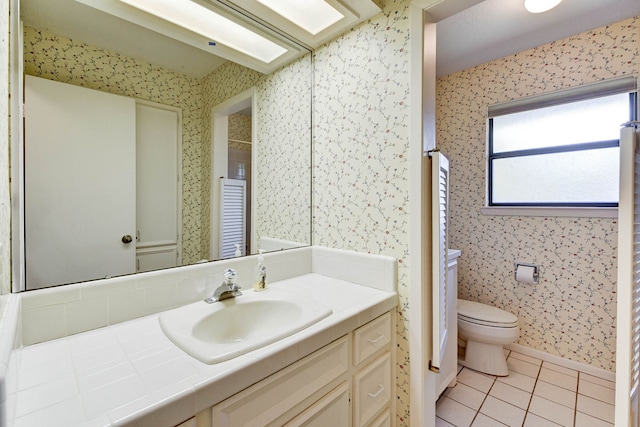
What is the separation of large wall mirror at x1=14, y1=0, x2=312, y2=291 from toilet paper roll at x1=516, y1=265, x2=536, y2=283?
199cm

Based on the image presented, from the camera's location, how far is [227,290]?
1.12 metres

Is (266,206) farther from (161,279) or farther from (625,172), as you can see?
(625,172)

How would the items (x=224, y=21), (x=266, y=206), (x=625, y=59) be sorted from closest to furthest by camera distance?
(x=224, y=21), (x=266, y=206), (x=625, y=59)

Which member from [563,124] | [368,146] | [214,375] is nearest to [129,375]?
[214,375]

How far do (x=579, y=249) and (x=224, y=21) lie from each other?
2.76m

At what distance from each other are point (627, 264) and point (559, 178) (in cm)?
173

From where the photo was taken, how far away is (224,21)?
1.27 meters

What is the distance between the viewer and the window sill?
6.27 ft

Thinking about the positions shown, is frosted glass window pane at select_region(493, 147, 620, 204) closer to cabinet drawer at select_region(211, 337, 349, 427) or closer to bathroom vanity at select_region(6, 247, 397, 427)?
bathroom vanity at select_region(6, 247, 397, 427)

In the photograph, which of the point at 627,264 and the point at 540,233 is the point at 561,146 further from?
the point at 627,264

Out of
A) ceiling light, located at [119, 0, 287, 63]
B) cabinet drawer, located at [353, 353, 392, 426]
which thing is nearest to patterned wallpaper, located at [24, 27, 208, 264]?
ceiling light, located at [119, 0, 287, 63]

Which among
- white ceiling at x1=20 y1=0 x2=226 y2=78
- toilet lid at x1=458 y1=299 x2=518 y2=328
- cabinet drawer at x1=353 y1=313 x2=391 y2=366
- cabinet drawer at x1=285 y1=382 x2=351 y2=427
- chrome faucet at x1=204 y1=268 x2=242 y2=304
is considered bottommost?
toilet lid at x1=458 y1=299 x2=518 y2=328

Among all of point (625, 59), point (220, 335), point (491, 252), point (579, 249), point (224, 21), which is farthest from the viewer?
point (491, 252)

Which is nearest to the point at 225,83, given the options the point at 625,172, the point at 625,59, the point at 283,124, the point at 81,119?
the point at 283,124
